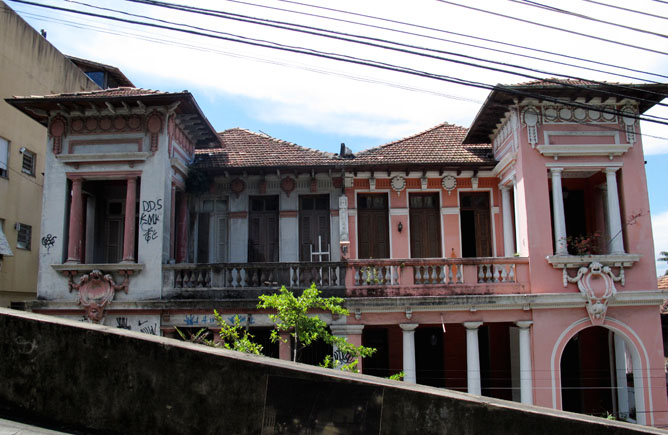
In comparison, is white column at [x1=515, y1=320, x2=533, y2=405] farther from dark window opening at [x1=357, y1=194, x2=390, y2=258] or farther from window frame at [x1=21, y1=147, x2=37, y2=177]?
window frame at [x1=21, y1=147, x2=37, y2=177]

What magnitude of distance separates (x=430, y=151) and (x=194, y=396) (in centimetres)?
1326

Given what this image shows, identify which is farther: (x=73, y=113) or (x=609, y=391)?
(x=609, y=391)

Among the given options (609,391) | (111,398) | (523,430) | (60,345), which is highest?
(60,345)

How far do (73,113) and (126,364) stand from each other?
38.5ft

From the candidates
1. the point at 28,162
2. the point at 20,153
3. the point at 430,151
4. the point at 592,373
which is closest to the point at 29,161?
the point at 28,162

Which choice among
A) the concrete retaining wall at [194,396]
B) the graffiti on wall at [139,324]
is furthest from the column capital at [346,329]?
the concrete retaining wall at [194,396]

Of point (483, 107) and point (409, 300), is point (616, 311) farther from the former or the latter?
point (483, 107)

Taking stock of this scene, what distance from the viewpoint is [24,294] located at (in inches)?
846

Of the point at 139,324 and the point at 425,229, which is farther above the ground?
the point at 425,229

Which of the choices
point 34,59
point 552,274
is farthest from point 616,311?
point 34,59

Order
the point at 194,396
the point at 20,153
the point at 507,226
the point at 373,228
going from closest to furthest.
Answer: the point at 194,396
the point at 507,226
the point at 373,228
the point at 20,153

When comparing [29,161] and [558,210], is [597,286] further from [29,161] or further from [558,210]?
[29,161]

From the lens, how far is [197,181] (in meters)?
16.4

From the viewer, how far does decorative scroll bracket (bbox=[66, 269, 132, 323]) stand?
1398cm
